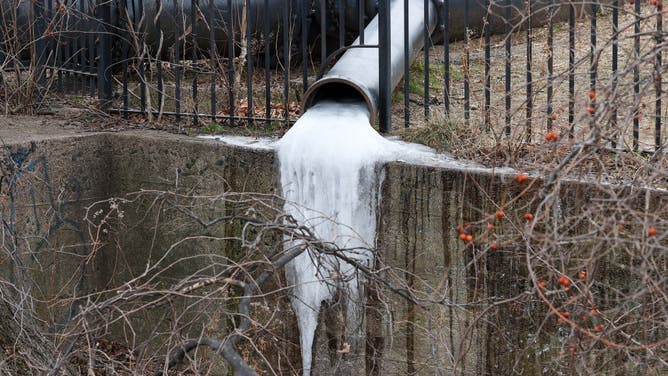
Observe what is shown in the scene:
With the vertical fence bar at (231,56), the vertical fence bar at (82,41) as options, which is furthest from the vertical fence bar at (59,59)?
the vertical fence bar at (231,56)

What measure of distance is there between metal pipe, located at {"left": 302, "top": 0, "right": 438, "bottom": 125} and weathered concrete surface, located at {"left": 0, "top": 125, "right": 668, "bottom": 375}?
0.68 metres

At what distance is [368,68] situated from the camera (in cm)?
649

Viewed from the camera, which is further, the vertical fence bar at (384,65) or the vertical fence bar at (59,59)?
the vertical fence bar at (59,59)

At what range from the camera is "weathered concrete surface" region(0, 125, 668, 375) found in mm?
5148

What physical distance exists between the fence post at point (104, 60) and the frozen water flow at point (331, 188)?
6.95 ft

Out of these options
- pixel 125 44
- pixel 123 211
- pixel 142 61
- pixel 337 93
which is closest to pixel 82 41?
pixel 125 44

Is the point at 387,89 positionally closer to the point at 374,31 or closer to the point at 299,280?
the point at 374,31

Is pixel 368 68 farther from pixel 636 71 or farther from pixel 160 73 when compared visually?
pixel 636 71

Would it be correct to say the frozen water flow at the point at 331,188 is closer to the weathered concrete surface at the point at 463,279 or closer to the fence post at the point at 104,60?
the weathered concrete surface at the point at 463,279

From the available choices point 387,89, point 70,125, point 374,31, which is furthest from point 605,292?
point 70,125

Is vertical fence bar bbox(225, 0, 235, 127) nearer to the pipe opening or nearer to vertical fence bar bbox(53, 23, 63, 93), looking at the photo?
the pipe opening

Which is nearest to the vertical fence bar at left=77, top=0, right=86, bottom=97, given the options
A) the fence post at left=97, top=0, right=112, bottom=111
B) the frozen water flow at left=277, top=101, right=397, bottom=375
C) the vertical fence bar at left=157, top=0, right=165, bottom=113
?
the fence post at left=97, top=0, right=112, bottom=111

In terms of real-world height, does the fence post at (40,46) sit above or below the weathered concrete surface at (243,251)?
above

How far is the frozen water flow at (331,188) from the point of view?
568 centimetres
